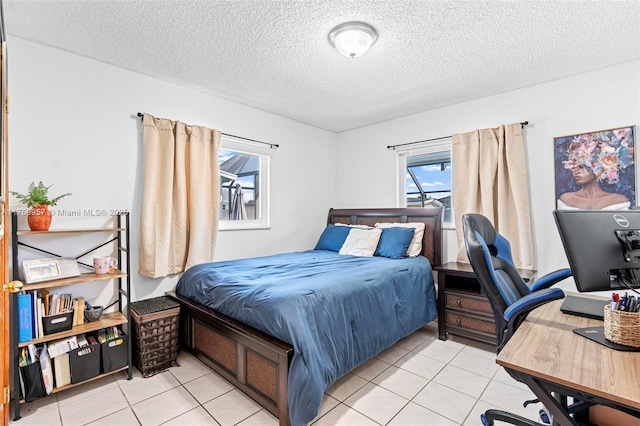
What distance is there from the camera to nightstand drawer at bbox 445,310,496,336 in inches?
107

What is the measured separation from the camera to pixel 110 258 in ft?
7.68

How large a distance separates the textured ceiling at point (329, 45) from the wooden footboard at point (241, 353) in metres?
1.94

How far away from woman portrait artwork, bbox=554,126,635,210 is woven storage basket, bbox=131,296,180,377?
3459 millimetres

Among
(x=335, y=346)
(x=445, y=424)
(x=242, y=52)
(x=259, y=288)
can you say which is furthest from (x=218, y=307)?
(x=242, y=52)

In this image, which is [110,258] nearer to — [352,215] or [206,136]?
[206,136]

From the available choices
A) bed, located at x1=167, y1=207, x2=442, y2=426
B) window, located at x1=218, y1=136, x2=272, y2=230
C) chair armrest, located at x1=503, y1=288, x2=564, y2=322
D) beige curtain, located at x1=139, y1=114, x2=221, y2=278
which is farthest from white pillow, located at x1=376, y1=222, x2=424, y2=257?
beige curtain, located at x1=139, y1=114, x2=221, y2=278

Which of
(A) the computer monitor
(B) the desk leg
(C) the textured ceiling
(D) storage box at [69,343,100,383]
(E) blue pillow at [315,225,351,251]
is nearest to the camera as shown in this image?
(B) the desk leg

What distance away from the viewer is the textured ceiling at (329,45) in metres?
1.84

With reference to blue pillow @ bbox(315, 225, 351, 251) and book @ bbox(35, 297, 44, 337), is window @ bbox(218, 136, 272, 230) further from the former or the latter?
book @ bbox(35, 297, 44, 337)

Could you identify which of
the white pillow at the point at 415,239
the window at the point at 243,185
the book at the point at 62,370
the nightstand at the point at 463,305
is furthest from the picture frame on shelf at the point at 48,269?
the nightstand at the point at 463,305

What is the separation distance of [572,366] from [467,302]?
6.74 feet

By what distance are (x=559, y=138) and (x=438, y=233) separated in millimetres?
1369

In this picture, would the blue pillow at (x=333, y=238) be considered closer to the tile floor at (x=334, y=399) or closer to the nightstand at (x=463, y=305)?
the nightstand at (x=463, y=305)

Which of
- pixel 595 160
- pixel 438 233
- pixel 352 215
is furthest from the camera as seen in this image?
pixel 352 215
